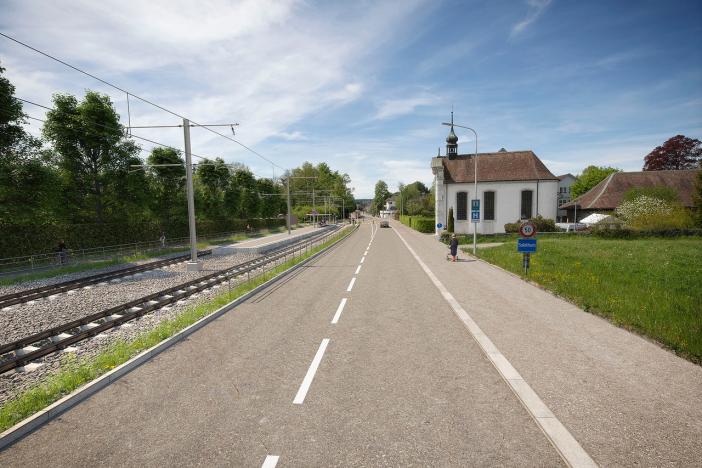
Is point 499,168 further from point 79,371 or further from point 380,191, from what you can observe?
point 380,191

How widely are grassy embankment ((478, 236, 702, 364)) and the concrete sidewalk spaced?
394 mm

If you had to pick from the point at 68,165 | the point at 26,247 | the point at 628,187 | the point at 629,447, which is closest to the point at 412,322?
the point at 629,447

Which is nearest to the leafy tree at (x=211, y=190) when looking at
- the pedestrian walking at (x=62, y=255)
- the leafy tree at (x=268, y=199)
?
the leafy tree at (x=268, y=199)

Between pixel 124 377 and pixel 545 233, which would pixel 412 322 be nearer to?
pixel 124 377

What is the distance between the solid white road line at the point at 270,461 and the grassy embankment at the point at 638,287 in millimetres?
7325

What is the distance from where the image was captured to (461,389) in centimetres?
509

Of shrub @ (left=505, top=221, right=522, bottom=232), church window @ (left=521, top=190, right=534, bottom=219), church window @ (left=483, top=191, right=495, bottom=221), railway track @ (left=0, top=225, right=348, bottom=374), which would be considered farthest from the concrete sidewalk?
church window @ (left=521, top=190, right=534, bottom=219)

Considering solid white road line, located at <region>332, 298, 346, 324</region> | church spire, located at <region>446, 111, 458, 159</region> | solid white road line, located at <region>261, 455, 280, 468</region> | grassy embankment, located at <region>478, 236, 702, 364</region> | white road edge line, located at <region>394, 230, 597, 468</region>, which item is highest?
church spire, located at <region>446, 111, 458, 159</region>

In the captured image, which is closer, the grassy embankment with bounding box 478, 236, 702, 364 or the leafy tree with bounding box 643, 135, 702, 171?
the grassy embankment with bounding box 478, 236, 702, 364

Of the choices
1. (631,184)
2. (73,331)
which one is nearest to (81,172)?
(73,331)

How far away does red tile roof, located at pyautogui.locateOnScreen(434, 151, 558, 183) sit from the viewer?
133ft

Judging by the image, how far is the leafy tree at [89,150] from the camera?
22781 millimetres

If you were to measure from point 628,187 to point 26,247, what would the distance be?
6079 cm

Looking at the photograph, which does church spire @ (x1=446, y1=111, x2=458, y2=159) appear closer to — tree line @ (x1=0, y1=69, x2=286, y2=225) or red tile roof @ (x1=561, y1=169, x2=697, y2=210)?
red tile roof @ (x1=561, y1=169, x2=697, y2=210)
